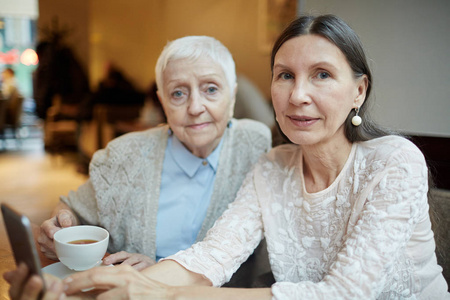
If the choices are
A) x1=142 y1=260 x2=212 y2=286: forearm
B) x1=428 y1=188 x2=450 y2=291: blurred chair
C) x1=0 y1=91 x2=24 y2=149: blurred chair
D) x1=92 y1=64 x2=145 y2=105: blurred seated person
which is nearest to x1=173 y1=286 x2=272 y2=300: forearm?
x1=142 y1=260 x2=212 y2=286: forearm

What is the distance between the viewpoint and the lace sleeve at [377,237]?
93 cm

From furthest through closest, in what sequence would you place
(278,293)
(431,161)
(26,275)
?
1. (431,161)
2. (278,293)
3. (26,275)

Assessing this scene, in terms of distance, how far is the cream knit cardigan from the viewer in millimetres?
1553

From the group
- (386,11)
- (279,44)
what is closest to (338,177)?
(279,44)

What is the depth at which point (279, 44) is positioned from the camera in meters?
1.17

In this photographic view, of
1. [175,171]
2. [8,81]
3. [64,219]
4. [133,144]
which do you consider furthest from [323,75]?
[8,81]

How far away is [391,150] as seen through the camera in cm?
107

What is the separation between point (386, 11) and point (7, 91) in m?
8.99

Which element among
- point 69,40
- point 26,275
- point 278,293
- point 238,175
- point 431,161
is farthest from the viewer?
point 69,40

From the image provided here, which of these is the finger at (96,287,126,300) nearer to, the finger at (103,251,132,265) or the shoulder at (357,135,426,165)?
the finger at (103,251,132,265)

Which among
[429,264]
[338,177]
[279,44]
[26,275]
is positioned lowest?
[429,264]

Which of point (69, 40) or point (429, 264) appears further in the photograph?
point (69, 40)

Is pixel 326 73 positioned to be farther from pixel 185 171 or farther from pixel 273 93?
pixel 185 171

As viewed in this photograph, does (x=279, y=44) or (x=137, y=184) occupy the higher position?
(x=279, y=44)
